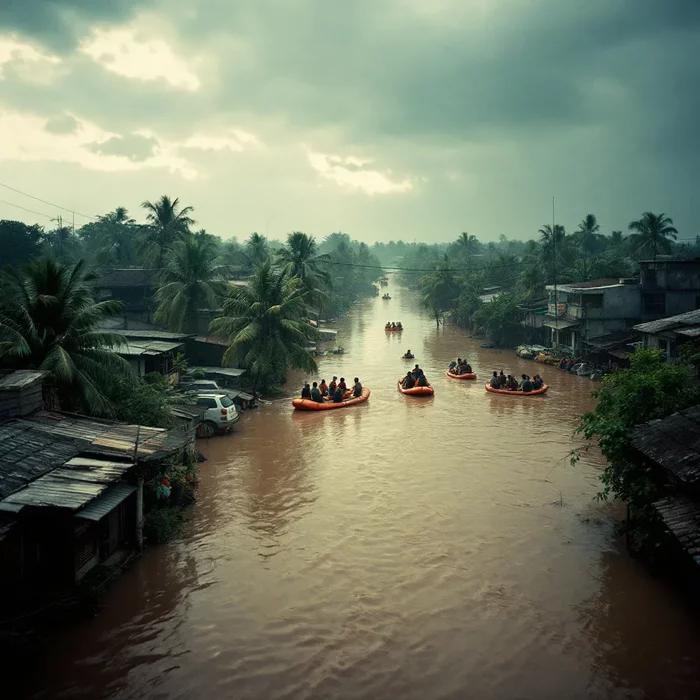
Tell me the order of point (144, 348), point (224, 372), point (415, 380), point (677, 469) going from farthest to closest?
point (415, 380) < point (224, 372) < point (144, 348) < point (677, 469)

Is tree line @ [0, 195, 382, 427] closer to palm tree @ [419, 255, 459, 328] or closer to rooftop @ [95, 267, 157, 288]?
rooftop @ [95, 267, 157, 288]

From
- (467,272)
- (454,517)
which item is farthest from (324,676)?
(467,272)

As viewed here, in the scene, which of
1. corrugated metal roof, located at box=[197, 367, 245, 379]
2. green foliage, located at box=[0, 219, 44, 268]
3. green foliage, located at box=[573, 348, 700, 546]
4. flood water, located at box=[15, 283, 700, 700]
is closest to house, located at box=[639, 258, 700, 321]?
flood water, located at box=[15, 283, 700, 700]

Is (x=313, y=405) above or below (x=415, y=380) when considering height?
below

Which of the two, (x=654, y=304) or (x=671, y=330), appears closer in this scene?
(x=671, y=330)

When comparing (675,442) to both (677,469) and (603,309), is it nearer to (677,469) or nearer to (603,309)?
(677,469)

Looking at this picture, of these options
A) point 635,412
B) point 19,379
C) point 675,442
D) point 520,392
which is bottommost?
point 520,392

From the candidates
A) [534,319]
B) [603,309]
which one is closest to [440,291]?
[534,319]
